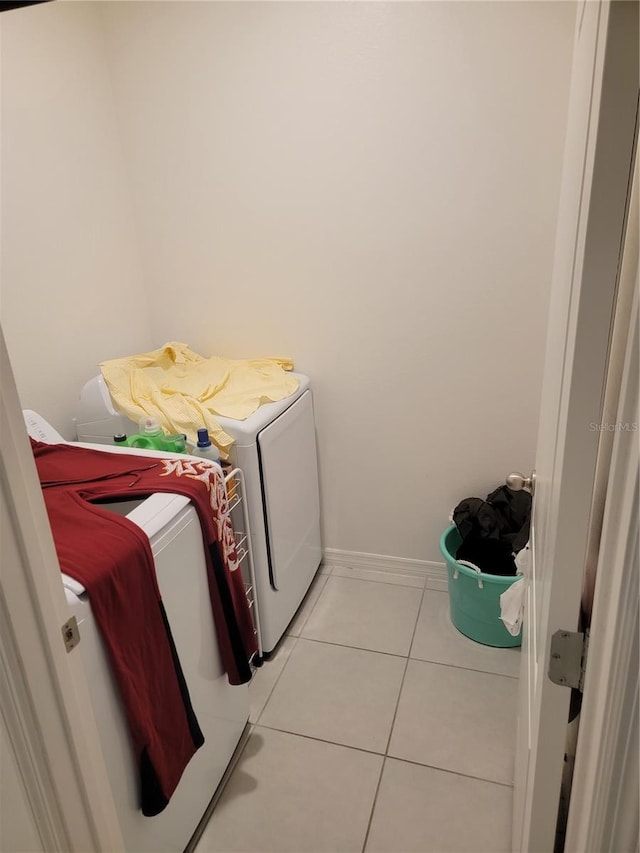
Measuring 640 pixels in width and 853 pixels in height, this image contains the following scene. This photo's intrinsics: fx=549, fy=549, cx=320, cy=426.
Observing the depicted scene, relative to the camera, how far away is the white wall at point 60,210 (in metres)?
1.71

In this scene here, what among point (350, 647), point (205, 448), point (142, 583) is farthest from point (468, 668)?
point (142, 583)

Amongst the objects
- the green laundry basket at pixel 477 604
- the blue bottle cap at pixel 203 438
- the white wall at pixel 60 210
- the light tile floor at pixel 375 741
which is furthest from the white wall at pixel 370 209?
the blue bottle cap at pixel 203 438

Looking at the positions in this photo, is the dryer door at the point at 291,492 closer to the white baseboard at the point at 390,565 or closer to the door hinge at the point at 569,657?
the white baseboard at the point at 390,565

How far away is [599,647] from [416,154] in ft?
5.70

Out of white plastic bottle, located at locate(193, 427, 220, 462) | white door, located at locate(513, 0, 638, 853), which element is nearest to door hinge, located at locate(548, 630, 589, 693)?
white door, located at locate(513, 0, 638, 853)

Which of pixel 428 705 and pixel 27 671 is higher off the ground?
pixel 27 671

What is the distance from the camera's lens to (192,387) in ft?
6.59

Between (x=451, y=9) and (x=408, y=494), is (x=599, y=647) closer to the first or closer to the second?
(x=408, y=494)

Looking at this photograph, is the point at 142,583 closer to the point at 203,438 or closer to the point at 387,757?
the point at 203,438

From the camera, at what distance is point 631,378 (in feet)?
1.64

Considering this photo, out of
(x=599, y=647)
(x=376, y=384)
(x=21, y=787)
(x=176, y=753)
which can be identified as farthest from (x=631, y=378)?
(x=376, y=384)

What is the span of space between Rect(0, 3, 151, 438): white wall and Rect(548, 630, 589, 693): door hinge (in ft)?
5.60

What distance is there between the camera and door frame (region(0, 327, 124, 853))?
2.44 ft

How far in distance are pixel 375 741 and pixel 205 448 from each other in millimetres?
1052
